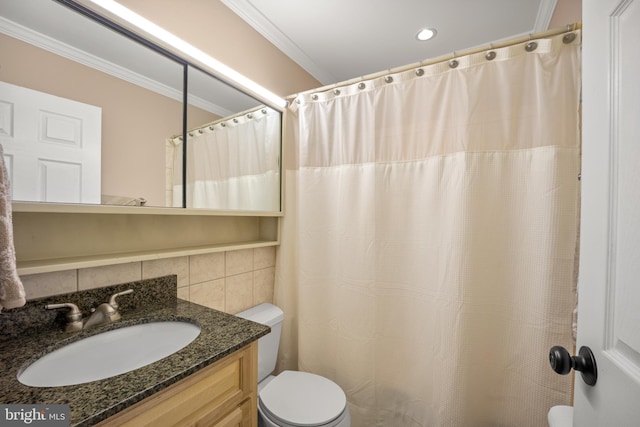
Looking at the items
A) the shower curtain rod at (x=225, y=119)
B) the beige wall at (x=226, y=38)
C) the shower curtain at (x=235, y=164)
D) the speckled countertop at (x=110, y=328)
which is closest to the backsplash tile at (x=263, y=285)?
the shower curtain at (x=235, y=164)

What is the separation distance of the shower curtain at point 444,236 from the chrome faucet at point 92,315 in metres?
0.93

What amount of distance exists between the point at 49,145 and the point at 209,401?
0.91 m

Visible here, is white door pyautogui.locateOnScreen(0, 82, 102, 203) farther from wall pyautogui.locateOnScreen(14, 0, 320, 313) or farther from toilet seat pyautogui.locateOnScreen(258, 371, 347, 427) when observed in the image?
toilet seat pyautogui.locateOnScreen(258, 371, 347, 427)

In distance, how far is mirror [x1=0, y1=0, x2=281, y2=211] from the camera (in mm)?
752

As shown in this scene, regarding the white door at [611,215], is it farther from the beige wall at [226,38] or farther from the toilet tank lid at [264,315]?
the beige wall at [226,38]

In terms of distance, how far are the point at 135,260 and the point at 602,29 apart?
1.49 metres

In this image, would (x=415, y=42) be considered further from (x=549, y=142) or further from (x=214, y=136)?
(x=214, y=136)

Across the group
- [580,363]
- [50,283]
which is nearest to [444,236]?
[580,363]

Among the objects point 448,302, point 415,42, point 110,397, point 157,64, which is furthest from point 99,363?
point 415,42

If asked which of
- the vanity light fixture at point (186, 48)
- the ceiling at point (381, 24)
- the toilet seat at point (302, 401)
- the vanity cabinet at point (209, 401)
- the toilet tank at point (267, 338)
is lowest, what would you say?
the toilet seat at point (302, 401)

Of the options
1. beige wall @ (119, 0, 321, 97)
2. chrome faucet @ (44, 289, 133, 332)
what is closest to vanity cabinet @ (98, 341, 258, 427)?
chrome faucet @ (44, 289, 133, 332)

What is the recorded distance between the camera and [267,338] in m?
1.39

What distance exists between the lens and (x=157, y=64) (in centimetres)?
107

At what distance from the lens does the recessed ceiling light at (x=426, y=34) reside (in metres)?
1.65
